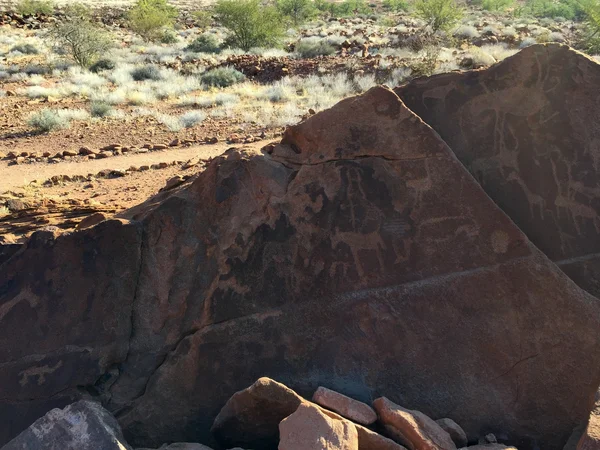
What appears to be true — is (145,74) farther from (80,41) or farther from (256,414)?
(256,414)

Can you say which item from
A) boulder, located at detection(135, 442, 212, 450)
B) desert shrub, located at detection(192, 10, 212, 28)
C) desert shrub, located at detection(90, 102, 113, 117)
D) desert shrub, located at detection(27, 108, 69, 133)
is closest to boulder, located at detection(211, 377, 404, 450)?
boulder, located at detection(135, 442, 212, 450)

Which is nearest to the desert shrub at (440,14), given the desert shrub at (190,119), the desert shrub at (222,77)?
the desert shrub at (222,77)

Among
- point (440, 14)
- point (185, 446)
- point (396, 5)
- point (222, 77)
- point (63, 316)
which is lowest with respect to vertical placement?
point (185, 446)

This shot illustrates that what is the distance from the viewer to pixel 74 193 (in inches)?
327

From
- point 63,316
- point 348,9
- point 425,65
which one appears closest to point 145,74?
point 425,65

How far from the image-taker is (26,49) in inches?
969

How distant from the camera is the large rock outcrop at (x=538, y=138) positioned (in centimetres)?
371

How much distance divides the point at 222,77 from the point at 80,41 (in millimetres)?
7301

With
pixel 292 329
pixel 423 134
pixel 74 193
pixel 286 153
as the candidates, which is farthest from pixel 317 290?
pixel 74 193

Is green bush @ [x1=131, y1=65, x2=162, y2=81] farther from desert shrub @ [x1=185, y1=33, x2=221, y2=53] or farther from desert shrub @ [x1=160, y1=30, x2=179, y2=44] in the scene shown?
desert shrub @ [x1=160, y1=30, x2=179, y2=44]

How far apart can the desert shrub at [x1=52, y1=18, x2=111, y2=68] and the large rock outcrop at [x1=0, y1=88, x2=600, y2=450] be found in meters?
18.5

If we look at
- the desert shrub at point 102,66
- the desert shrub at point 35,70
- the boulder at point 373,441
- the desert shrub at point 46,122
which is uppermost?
the desert shrub at point 102,66

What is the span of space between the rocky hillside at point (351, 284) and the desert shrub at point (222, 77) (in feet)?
43.0

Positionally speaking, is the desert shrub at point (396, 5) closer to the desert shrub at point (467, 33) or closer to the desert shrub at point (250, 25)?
the desert shrub at point (467, 33)
